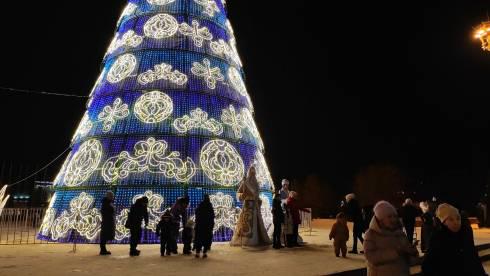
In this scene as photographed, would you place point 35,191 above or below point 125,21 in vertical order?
below

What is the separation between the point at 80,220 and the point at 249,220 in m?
5.34

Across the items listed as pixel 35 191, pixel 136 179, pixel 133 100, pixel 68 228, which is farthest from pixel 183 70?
pixel 35 191

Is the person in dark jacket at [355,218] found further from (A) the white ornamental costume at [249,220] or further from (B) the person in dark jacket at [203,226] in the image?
(B) the person in dark jacket at [203,226]

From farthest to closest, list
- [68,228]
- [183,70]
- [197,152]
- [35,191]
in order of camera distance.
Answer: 1. [35,191]
2. [183,70]
3. [197,152]
4. [68,228]

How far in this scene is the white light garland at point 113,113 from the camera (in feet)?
46.3

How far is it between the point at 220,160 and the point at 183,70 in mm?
3621

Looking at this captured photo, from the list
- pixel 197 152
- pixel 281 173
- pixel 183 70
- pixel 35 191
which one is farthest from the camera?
pixel 281 173

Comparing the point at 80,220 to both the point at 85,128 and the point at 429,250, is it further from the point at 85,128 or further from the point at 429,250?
the point at 429,250

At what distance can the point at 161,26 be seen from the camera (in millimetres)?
15531

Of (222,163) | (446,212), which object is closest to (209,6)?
(222,163)

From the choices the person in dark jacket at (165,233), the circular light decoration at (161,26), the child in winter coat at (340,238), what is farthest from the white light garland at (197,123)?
the child in winter coat at (340,238)

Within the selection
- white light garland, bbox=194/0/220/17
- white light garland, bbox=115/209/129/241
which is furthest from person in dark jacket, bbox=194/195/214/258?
white light garland, bbox=194/0/220/17

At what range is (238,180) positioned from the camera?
14336 millimetres

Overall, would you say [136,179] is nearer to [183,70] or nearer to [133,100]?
[133,100]
